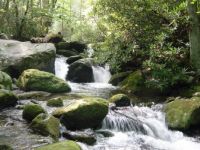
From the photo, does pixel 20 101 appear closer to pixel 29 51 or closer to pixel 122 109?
pixel 122 109

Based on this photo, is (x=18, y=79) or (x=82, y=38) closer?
(x=18, y=79)

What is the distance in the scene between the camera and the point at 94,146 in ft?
26.1

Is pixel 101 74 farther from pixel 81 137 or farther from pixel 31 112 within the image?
pixel 81 137

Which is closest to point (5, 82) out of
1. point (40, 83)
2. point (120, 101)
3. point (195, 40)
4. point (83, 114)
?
point (40, 83)

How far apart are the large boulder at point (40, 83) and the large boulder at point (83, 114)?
3.58 metres

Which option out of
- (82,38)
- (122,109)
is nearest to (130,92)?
(122,109)

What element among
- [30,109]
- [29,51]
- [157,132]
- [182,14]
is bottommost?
[157,132]

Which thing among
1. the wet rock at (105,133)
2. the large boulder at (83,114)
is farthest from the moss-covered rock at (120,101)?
the wet rock at (105,133)

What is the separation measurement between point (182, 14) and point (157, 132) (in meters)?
5.26

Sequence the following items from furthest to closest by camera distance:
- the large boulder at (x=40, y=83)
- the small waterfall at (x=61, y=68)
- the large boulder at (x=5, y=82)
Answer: the small waterfall at (x=61, y=68)
the large boulder at (x=40, y=83)
the large boulder at (x=5, y=82)

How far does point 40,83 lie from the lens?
12523mm

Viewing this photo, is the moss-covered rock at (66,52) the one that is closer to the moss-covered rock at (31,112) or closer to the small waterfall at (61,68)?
the small waterfall at (61,68)

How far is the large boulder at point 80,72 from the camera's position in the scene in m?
16.1

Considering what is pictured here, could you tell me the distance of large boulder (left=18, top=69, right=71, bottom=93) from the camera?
12422mm
